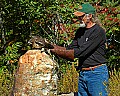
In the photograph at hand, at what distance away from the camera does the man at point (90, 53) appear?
172 inches

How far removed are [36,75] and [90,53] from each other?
0.67 m

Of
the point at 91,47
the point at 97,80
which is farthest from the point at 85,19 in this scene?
the point at 97,80

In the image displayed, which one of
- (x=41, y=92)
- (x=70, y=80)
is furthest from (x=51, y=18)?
(x=41, y=92)

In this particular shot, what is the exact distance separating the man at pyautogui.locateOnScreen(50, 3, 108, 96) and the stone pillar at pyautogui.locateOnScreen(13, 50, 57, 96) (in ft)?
0.93

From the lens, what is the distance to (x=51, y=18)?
25.7 ft

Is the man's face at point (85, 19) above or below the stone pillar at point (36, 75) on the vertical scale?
above

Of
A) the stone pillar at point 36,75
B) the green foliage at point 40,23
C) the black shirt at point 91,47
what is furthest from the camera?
the green foliage at point 40,23

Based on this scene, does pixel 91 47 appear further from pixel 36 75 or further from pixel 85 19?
pixel 36 75

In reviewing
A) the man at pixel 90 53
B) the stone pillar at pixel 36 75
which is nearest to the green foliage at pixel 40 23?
the stone pillar at pixel 36 75

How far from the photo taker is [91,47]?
4.37m

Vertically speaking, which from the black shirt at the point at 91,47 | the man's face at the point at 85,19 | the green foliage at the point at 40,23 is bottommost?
the green foliage at the point at 40,23

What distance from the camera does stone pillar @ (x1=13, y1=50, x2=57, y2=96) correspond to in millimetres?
4633

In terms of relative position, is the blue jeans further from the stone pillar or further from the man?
the stone pillar

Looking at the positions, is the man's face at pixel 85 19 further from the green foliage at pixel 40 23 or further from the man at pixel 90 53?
the green foliage at pixel 40 23
